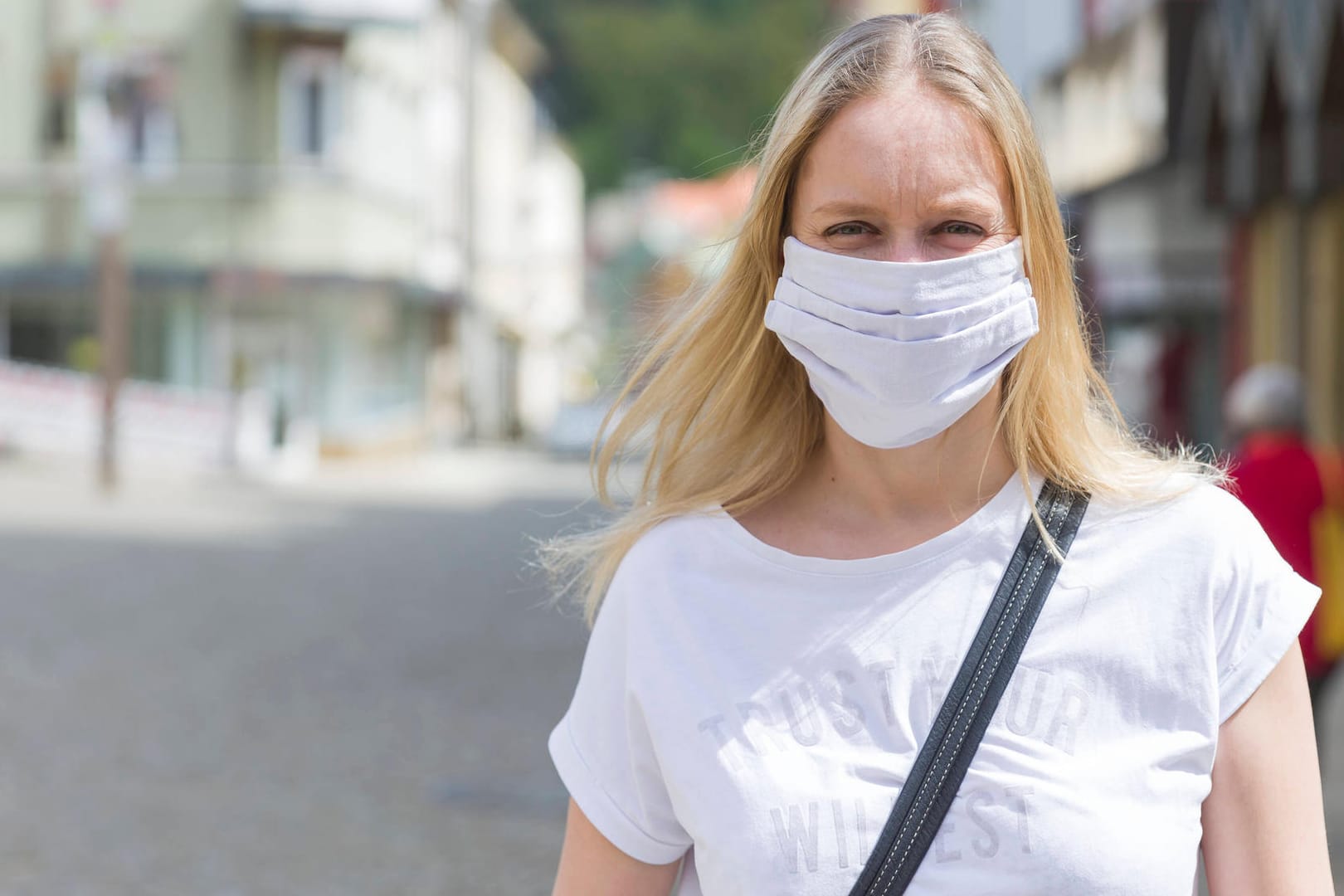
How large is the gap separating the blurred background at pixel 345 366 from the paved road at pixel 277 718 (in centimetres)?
4

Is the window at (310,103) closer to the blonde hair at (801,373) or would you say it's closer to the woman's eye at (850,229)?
the blonde hair at (801,373)

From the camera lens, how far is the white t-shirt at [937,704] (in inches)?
74.8

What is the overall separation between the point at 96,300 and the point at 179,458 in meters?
5.28

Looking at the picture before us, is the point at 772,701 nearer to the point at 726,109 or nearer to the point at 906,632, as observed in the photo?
the point at 906,632

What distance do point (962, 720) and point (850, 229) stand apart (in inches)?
21.1

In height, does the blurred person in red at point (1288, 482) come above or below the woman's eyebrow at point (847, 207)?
below

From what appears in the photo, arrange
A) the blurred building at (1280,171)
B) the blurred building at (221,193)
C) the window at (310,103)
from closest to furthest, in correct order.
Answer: the blurred building at (1280,171), the blurred building at (221,193), the window at (310,103)

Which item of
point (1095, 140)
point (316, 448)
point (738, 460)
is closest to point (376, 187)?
point (316, 448)

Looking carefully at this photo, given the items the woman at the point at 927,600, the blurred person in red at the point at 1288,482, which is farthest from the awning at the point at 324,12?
the woman at the point at 927,600

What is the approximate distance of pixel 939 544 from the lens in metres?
2.05

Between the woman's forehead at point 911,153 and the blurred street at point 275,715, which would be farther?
the blurred street at point 275,715

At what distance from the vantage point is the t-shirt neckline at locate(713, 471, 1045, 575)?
205 centimetres

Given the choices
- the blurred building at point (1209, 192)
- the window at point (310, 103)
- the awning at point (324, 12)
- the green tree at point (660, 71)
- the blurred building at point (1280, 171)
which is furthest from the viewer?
the green tree at point (660, 71)

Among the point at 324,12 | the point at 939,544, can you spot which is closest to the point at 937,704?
the point at 939,544
